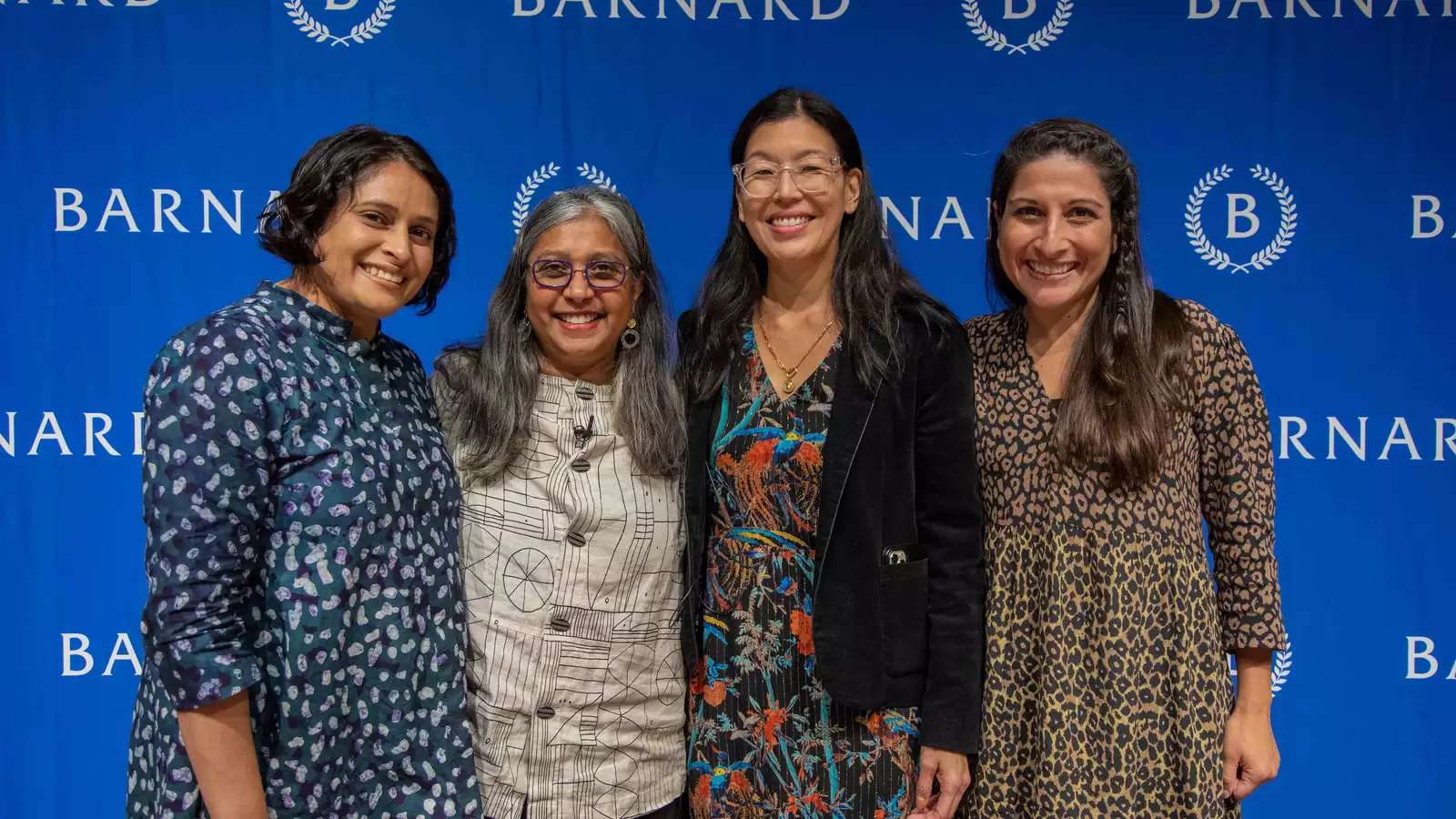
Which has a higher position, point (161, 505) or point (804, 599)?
point (161, 505)

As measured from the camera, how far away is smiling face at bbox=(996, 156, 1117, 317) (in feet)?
5.66

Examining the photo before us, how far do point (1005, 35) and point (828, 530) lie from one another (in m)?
1.60

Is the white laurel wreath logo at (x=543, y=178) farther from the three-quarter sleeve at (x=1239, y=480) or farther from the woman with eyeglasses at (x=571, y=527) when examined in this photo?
the three-quarter sleeve at (x=1239, y=480)

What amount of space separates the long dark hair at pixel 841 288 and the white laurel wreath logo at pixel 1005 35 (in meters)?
0.97

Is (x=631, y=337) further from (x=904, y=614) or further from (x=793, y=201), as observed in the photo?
(x=904, y=614)

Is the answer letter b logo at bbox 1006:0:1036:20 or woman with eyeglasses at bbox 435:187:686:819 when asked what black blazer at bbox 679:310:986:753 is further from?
letter b logo at bbox 1006:0:1036:20

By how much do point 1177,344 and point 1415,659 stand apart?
1.66 m

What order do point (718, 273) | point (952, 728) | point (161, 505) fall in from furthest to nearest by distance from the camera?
point (718, 273) < point (952, 728) < point (161, 505)

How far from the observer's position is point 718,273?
79.1 inches

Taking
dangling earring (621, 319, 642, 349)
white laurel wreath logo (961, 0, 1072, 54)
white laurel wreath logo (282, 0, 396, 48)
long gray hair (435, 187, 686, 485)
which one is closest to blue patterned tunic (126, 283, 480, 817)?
long gray hair (435, 187, 686, 485)

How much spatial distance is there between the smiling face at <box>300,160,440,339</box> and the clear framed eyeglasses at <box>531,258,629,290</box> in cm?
25

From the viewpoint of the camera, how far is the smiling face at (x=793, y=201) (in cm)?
181

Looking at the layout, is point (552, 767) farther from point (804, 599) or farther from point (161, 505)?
point (161, 505)

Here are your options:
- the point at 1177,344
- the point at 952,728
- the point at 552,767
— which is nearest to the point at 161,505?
the point at 552,767
